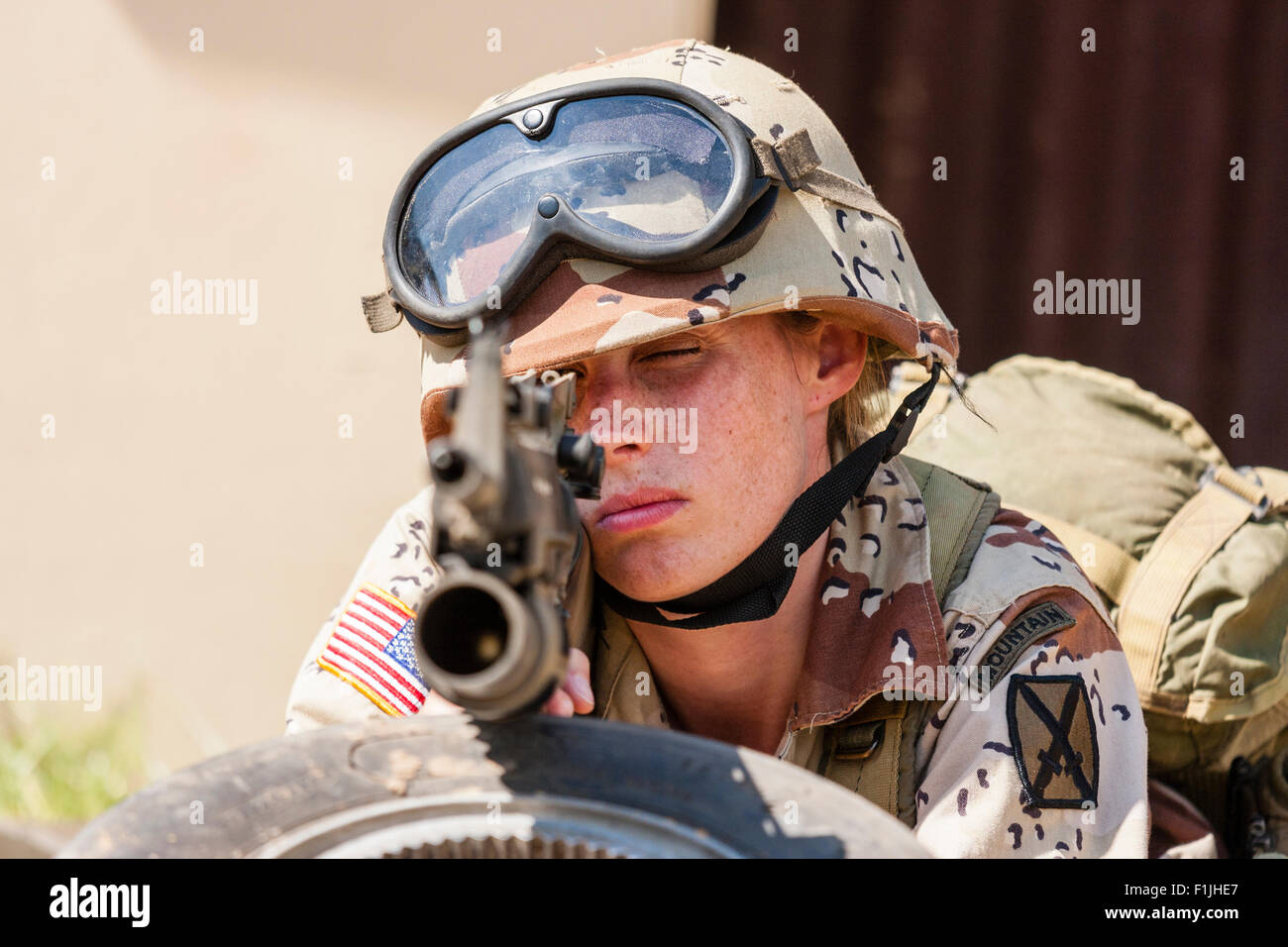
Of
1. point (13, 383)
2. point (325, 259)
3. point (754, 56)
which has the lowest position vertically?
point (13, 383)

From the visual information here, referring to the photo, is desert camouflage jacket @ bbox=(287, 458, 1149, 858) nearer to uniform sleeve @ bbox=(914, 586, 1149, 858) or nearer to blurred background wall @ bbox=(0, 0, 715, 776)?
uniform sleeve @ bbox=(914, 586, 1149, 858)

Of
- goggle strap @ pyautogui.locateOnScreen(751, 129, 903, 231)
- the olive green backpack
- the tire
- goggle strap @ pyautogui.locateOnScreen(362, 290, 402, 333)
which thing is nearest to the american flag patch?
goggle strap @ pyautogui.locateOnScreen(362, 290, 402, 333)

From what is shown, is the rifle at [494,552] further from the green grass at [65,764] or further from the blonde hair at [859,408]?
the green grass at [65,764]

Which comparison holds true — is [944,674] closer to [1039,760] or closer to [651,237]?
[1039,760]

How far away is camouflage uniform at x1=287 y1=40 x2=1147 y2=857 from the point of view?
1.77m

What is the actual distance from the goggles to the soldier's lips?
0.30 meters

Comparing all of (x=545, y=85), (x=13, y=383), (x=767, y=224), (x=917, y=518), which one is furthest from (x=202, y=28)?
(x=917, y=518)

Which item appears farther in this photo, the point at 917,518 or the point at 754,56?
the point at 754,56

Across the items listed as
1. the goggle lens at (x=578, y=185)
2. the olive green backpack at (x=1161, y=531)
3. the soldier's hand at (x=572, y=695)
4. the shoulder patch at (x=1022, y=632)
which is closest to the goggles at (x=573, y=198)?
the goggle lens at (x=578, y=185)

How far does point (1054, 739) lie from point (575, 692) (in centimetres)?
68
